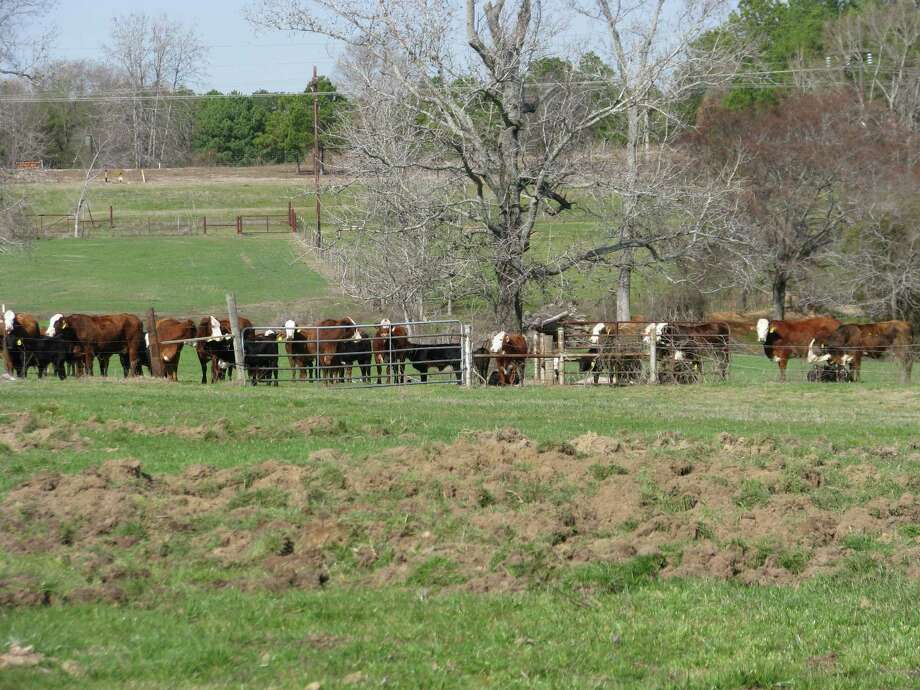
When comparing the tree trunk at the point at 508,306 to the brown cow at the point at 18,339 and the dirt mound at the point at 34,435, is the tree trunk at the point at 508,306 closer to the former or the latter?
the brown cow at the point at 18,339

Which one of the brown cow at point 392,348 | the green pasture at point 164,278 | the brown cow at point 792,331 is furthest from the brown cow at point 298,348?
the green pasture at point 164,278

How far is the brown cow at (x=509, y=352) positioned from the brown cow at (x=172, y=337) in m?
7.45

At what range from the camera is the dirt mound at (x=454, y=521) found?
8.56 m

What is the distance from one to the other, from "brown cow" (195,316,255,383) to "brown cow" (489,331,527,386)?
225 inches

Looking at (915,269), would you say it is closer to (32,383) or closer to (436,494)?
(32,383)

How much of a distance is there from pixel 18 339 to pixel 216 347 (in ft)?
14.9

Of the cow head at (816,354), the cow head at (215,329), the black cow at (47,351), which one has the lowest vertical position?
the cow head at (816,354)

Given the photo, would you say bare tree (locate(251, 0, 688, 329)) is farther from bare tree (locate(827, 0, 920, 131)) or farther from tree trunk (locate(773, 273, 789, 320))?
bare tree (locate(827, 0, 920, 131))

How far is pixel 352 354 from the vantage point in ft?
85.9

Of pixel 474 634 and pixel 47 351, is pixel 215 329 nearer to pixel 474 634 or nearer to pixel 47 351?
pixel 47 351

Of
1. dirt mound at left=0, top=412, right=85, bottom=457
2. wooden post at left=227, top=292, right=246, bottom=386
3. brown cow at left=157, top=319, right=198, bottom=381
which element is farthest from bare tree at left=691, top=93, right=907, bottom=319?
dirt mound at left=0, top=412, right=85, bottom=457


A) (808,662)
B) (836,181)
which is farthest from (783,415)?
(836,181)

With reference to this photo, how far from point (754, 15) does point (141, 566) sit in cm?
9061

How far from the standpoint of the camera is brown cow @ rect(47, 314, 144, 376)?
92.1 feet
